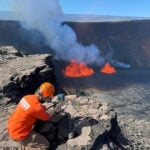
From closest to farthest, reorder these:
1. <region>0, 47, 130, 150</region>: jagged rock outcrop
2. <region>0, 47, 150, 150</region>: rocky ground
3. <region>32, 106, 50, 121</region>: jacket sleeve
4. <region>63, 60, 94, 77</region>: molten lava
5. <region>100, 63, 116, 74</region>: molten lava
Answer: <region>32, 106, 50, 121</region>: jacket sleeve < <region>0, 47, 130, 150</region>: jagged rock outcrop < <region>0, 47, 150, 150</region>: rocky ground < <region>63, 60, 94, 77</region>: molten lava < <region>100, 63, 116, 74</region>: molten lava

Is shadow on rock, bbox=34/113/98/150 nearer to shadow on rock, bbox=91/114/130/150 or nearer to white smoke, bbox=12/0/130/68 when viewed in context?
shadow on rock, bbox=91/114/130/150

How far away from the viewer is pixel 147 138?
54.7 feet

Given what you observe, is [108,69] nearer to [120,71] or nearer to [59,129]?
[120,71]

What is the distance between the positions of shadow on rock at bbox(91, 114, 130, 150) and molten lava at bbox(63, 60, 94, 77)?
74.5 feet

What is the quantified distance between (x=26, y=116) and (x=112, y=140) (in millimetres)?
3916

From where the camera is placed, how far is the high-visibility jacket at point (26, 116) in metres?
8.52

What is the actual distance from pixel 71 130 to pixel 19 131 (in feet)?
6.60

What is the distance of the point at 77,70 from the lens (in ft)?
124

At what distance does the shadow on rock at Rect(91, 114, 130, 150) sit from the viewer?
1028cm

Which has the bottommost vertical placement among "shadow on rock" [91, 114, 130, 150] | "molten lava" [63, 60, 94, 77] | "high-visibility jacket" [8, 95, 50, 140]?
"shadow on rock" [91, 114, 130, 150]

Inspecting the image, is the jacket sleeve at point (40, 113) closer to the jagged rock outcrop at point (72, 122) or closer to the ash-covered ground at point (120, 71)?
the jagged rock outcrop at point (72, 122)

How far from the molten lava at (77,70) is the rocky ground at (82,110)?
145 inches


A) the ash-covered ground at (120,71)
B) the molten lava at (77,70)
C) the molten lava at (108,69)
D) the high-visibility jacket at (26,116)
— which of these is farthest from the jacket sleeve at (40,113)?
the molten lava at (108,69)

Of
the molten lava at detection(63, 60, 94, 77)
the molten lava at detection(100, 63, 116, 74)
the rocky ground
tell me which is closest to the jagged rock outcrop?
the rocky ground
